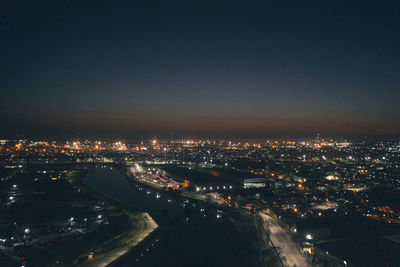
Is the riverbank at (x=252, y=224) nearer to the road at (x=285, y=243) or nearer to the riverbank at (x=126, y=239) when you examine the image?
the road at (x=285, y=243)

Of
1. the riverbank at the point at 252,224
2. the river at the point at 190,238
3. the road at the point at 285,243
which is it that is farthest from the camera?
the river at the point at 190,238

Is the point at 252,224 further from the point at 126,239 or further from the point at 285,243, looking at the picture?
the point at 126,239

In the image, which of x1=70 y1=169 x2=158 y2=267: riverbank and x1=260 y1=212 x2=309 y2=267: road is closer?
x1=260 y1=212 x2=309 y2=267: road

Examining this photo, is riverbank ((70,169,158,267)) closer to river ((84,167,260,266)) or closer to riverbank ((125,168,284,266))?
river ((84,167,260,266))

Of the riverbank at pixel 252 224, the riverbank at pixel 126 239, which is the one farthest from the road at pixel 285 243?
the riverbank at pixel 126 239

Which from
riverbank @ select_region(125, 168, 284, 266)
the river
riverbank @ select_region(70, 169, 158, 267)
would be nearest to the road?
riverbank @ select_region(125, 168, 284, 266)

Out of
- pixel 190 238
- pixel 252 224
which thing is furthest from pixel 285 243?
pixel 190 238

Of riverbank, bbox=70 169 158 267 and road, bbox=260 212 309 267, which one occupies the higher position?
road, bbox=260 212 309 267
